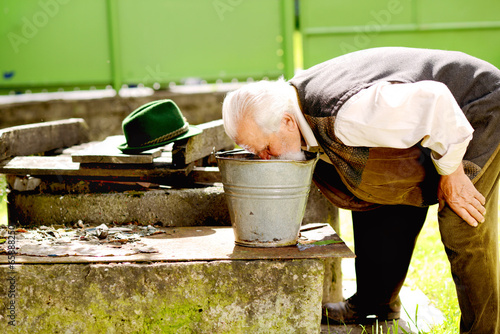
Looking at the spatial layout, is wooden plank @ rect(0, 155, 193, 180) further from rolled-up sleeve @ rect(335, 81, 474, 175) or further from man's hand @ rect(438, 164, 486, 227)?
man's hand @ rect(438, 164, 486, 227)

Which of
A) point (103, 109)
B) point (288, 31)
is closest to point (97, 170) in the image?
point (103, 109)

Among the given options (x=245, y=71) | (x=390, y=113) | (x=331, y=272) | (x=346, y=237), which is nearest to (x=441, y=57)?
(x=390, y=113)

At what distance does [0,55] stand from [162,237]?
14.7 feet

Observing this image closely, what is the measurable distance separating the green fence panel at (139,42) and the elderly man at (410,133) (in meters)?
4.14

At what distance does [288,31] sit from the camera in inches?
276

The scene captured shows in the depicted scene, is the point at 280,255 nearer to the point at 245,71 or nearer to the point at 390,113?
the point at 390,113

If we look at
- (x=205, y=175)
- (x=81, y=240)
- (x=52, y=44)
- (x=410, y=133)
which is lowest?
(x=81, y=240)

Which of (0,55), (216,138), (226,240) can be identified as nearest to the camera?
(226,240)

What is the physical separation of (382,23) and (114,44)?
10.2 feet

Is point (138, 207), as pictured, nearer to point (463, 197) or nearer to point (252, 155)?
point (252, 155)

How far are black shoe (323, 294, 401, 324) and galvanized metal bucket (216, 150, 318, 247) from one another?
2.47 feet

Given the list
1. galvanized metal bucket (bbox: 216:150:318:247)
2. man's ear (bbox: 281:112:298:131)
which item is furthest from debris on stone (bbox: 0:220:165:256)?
man's ear (bbox: 281:112:298:131)

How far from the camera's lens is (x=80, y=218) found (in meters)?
3.58

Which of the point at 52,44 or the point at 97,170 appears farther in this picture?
the point at 52,44
